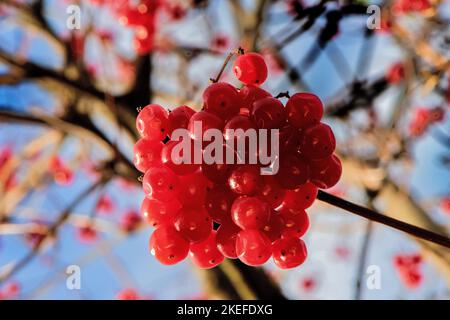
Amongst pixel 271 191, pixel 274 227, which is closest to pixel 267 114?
pixel 271 191

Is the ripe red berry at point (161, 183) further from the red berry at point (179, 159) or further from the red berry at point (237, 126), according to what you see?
the red berry at point (237, 126)

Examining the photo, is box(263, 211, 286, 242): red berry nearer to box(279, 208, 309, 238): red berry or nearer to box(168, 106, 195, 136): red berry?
box(279, 208, 309, 238): red berry

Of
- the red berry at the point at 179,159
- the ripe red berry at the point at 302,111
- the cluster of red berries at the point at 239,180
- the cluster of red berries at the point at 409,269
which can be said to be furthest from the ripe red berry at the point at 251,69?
the cluster of red berries at the point at 409,269

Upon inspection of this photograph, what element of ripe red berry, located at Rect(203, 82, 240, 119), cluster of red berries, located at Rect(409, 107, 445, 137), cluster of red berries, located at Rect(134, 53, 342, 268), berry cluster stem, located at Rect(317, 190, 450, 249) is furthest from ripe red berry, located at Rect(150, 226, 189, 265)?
cluster of red berries, located at Rect(409, 107, 445, 137)

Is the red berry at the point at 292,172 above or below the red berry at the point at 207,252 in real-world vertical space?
above

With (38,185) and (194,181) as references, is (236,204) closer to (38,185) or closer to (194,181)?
(194,181)

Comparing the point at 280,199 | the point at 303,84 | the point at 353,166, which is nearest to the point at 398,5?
the point at 303,84
